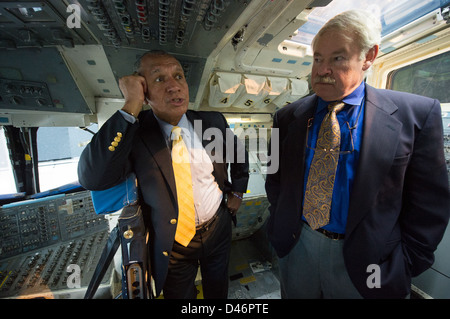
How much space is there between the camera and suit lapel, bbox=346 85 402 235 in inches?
38.7

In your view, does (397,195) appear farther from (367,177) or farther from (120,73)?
(120,73)

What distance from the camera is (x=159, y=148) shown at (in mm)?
1305

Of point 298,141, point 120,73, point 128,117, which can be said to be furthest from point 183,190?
point 120,73

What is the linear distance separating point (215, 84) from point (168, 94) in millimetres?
1339

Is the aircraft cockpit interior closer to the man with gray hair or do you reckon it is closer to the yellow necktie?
the man with gray hair

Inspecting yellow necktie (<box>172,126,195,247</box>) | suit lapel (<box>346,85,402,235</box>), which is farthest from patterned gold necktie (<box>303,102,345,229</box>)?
yellow necktie (<box>172,126,195,247</box>)

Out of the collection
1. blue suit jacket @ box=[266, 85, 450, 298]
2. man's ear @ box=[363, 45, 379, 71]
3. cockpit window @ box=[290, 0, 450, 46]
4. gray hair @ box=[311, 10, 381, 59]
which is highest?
cockpit window @ box=[290, 0, 450, 46]

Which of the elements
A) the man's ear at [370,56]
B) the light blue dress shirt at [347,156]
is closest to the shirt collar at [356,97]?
the light blue dress shirt at [347,156]

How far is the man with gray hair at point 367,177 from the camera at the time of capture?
983 mm

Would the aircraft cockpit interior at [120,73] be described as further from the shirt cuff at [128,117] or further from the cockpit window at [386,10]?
the shirt cuff at [128,117]

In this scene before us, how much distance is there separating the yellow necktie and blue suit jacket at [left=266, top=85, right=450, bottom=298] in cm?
108

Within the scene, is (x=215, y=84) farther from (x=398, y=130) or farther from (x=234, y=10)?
(x=398, y=130)

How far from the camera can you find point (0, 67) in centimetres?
149

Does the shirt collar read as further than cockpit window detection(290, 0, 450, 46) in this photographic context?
No
